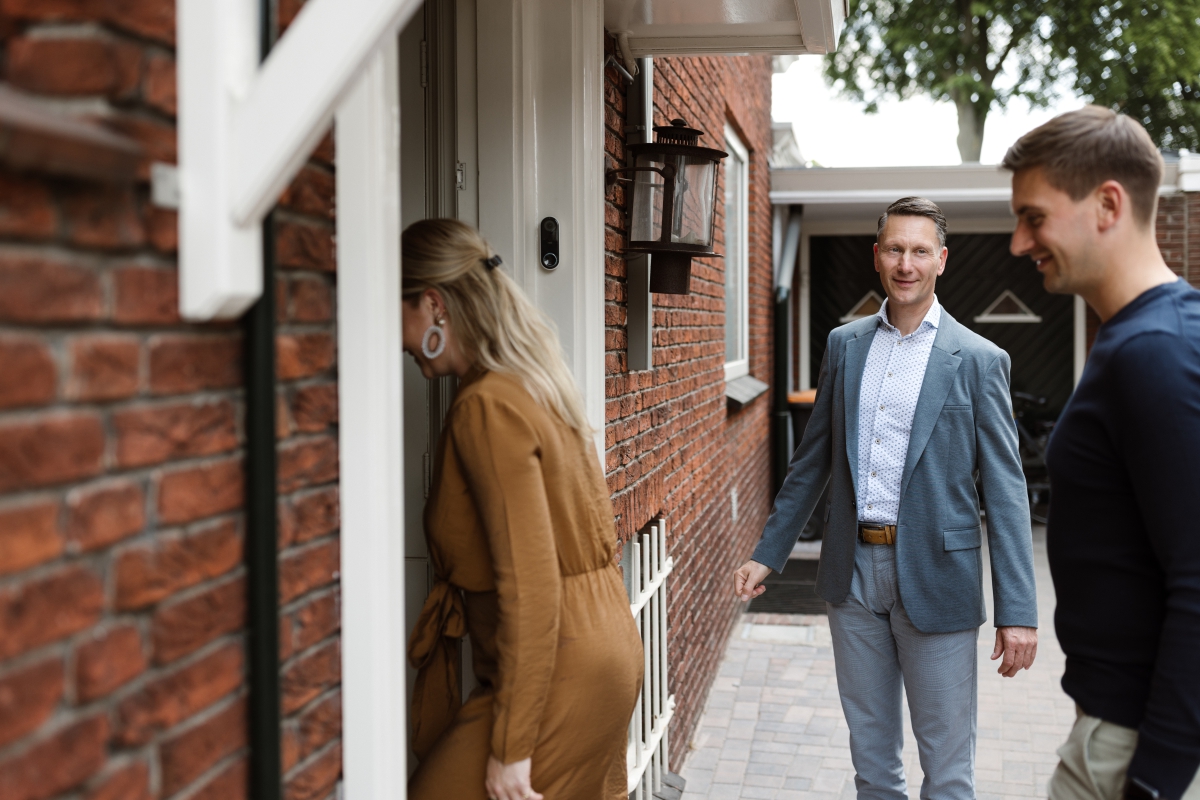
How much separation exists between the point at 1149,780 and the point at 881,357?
5.97ft

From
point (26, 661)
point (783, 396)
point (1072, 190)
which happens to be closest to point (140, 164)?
point (26, 661)

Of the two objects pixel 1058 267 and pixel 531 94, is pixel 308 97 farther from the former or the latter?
pixel 531 94

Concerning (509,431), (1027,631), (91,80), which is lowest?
(1027,631)

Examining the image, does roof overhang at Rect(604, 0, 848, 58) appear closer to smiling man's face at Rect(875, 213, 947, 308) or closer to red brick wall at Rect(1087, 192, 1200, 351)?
smiling man's face at Rect(875, 213, 947, 308)

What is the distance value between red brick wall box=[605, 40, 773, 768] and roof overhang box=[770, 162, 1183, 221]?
228cm

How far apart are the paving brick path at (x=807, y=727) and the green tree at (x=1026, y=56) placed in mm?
15468

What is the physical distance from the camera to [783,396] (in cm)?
1028

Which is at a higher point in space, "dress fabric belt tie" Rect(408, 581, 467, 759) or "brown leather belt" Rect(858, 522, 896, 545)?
"brown leather belt" Rect(858, 522, 896, 545)

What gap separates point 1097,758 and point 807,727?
352 cm

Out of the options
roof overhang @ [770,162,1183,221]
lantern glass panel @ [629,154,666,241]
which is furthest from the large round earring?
roof overhang @ [770,162,1183,221]

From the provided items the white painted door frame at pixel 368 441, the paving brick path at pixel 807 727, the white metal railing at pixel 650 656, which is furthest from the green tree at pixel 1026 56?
the white painted door frame at pixel 368 441

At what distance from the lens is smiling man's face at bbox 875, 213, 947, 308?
3221mm

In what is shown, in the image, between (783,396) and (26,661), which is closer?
(26,661)

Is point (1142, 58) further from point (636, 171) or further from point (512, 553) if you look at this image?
point (512, 553)
